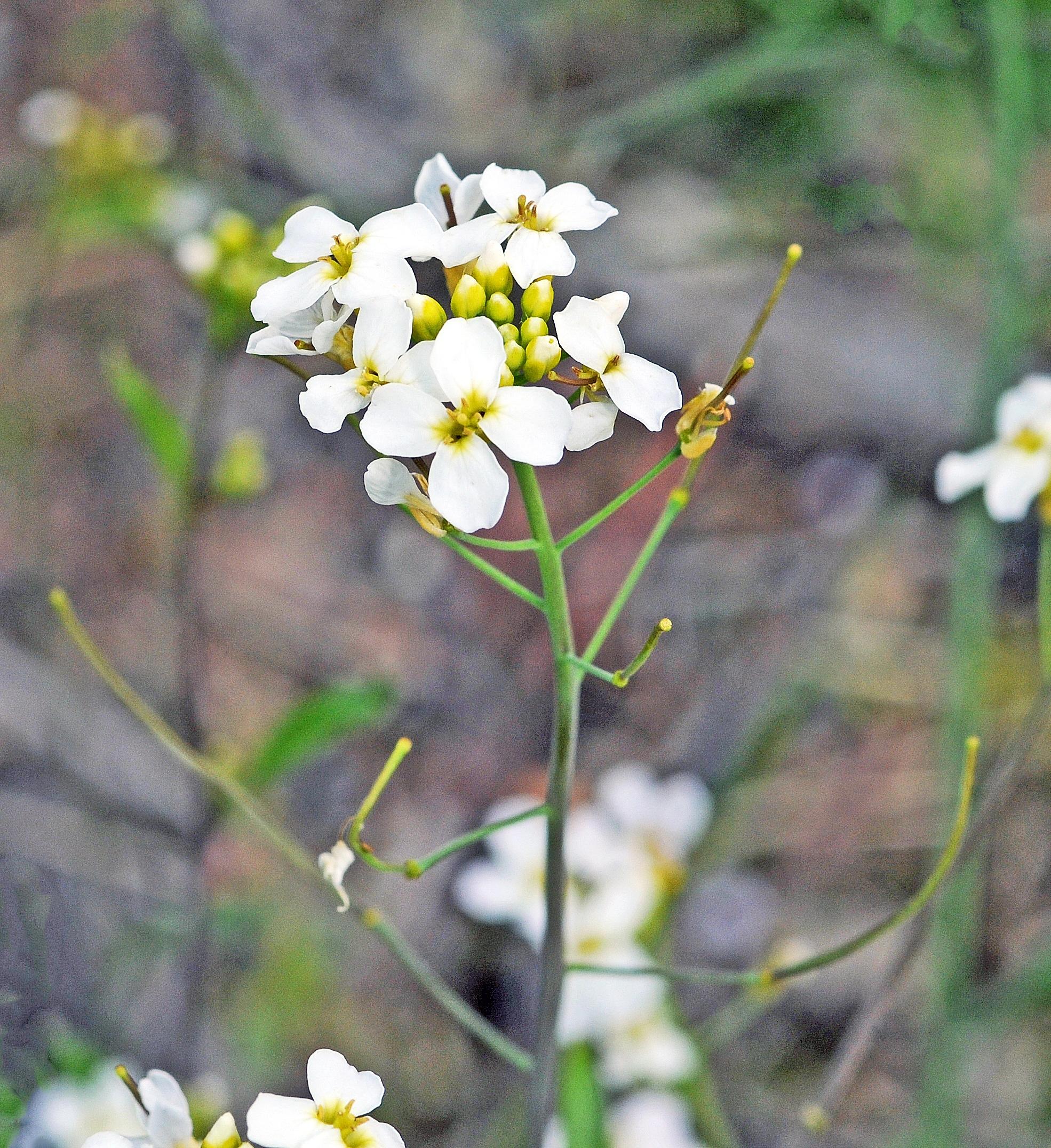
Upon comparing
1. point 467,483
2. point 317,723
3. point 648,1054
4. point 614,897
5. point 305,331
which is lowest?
point 648,1054

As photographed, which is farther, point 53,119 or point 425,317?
point 53,119

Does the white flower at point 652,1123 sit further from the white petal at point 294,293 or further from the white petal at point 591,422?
the white petal at point 294,293

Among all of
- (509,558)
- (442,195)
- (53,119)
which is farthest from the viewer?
(53,119)

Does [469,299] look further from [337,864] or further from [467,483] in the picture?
[337,864]

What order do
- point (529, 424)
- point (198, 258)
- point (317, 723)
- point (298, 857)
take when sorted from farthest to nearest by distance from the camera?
point (317, 723), point (198, 258), point (298, 857), point (529, 424)

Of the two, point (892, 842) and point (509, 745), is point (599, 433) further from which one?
point (892, 842)

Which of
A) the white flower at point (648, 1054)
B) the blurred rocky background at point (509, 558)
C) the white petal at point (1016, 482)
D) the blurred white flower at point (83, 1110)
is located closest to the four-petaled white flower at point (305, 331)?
the blurred rocky background at point (509, 558)

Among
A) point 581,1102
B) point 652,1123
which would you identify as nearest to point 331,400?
point 581,1102
